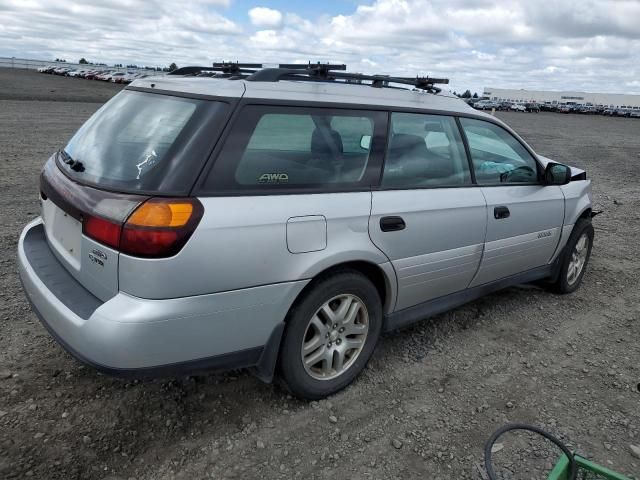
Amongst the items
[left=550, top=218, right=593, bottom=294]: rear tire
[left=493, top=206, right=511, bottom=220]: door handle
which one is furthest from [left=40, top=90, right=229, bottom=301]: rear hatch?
[left=550, top=218, right=593, bottom=294]: rear tire

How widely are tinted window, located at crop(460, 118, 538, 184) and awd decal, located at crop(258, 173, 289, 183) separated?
1618 mm

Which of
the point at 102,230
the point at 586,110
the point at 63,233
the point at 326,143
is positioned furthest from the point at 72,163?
the point at 586,110

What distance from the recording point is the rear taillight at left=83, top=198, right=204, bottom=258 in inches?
89.6

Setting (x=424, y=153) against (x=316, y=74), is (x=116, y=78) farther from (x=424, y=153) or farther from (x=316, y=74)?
(x=424, y=153)

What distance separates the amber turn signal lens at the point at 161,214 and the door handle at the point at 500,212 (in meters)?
2.27

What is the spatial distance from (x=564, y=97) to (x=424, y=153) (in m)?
120

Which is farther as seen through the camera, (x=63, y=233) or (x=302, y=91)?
(x=302, y=91)

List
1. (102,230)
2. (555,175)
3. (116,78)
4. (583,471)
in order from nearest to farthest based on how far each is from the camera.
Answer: (583,471), (102,230), (555,175), (116,78)

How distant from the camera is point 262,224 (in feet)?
8.20

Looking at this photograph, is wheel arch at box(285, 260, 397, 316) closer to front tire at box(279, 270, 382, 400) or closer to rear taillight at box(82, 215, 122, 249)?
front tire at box(279, 270, 382, 400)

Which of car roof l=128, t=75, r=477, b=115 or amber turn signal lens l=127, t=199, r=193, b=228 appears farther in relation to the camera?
car roof l=128, t=75, r=477, b=115

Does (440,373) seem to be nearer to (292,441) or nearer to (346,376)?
(346,376)

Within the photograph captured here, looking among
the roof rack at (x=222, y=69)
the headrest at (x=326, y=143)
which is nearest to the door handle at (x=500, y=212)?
the headrest at (x=326, y=143)

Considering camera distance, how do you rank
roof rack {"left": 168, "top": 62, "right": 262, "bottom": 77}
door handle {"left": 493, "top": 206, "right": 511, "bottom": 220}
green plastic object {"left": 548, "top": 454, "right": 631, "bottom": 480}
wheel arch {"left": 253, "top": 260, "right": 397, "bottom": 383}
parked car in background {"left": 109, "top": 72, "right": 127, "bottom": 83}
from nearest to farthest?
green plastic object {"left": 548, "top": 454, "right": 631, "bottom": 480} → wheel arch {"left": 253, "top": 260, "right": 397, "bottom": 383} → roof rack {"left": 168, "top": 62, "right": 262, "bottom": 77} → door handle {"left": 493, "top": 206, "right": 511, "bottom": 220} → parked car in background {"left": 109, "top": 72, "right": 127, "bottom": 83}
